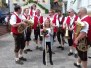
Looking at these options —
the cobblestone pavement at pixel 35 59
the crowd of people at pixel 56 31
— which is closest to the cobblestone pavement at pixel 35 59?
the cobblestone pavement at pixel 35 59

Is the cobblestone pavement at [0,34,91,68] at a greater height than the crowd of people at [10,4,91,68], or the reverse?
the crowd of people at [10,4,91,68]

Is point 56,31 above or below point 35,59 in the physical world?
above

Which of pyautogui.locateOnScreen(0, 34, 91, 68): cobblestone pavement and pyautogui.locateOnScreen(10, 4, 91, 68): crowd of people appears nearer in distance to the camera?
pyautogui.locateOnScreen(10, 4, 91, 68): crowd of people

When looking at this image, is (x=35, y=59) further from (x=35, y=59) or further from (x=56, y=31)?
(x=56, y=31)

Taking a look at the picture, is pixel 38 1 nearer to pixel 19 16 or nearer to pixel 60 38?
pixel 60 38

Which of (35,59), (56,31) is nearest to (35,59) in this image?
(35,59)

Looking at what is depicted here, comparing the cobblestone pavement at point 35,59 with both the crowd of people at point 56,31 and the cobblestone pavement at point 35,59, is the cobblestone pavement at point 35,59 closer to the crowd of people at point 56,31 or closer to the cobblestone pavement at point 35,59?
the cobblestone pavement at point 35,59

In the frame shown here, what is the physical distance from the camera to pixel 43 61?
9.77m

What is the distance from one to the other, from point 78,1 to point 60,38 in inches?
180

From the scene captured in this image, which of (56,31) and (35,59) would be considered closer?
(35,59)

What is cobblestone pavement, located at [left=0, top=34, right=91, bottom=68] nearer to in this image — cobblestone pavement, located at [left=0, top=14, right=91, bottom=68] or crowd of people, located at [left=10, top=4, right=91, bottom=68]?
cobblestone pavement, located at [left=0, top=14, right=91, bottom=68]

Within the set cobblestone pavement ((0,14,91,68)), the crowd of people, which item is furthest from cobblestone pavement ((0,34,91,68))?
the crowd of people

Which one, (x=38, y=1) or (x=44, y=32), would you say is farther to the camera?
(x=38, y=1)

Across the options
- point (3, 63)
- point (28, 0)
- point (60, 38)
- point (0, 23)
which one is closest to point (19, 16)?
point (3, 63)
